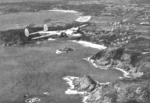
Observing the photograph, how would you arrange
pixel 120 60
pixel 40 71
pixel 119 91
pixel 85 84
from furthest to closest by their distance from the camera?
1. pixel 120 60
2. pixel 40 71
3. pixel 85 84
4. pixel 119 91

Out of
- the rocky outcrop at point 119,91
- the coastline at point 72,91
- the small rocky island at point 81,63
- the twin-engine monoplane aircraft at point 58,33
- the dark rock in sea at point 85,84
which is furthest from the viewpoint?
the twin-engine monoplane aircraft at point 58,33

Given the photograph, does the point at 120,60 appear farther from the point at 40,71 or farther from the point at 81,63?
the point at 40,71

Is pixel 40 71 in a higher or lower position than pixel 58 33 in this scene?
lower

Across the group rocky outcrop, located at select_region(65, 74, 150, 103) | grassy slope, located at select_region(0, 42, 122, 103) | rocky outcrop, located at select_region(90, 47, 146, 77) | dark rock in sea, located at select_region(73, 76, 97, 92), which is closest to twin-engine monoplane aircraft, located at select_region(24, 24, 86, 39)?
grassy slope, located at select_region(0, 42, 122, 103)

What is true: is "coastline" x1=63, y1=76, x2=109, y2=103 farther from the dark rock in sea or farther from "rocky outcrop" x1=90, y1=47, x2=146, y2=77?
"rocky outcrop" x1=90, y1=47, x2=146, y2=77

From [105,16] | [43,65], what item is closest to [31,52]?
[43,65]

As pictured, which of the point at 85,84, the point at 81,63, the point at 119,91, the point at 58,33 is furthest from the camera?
the point at 58,33

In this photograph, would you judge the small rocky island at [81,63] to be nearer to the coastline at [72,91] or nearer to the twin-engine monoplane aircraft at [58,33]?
the coastline at [72,91]

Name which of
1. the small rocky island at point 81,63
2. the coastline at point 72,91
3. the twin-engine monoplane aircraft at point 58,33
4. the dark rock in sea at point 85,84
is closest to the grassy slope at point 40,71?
the small rocky island at point 81,63

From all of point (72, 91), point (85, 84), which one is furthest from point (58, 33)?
point (72, 91)
